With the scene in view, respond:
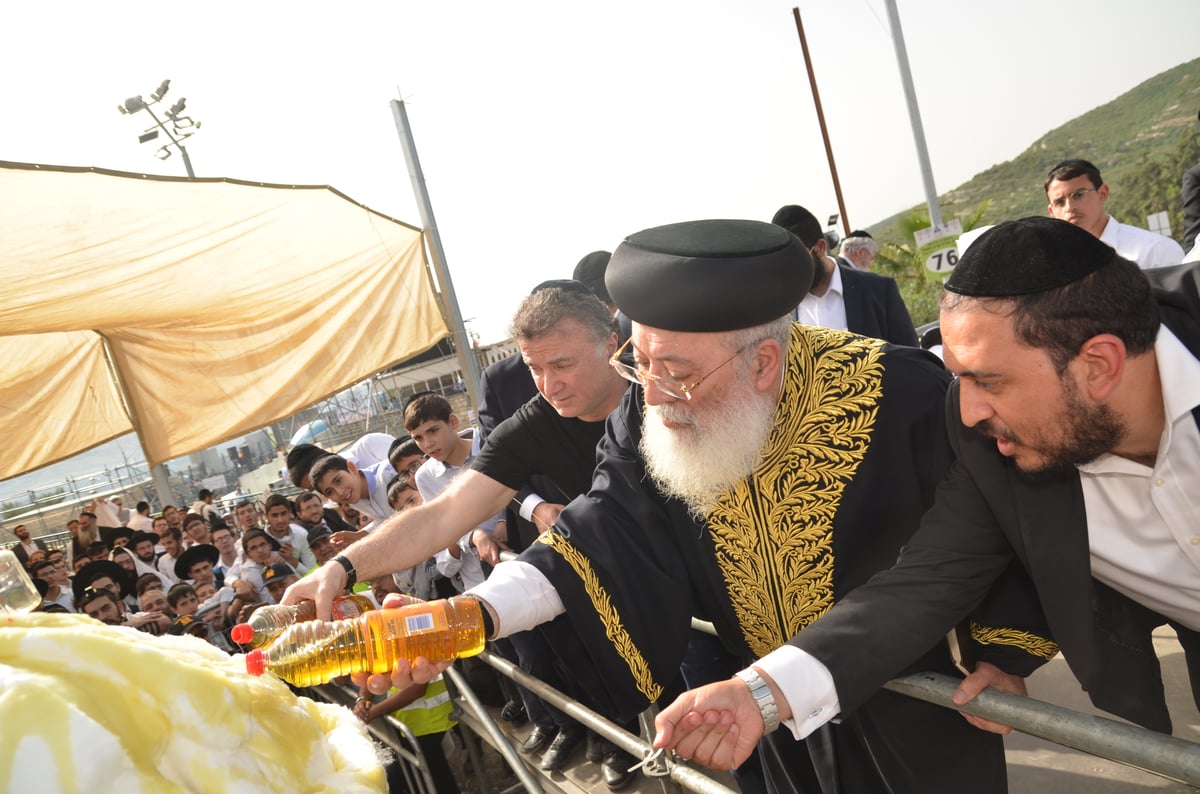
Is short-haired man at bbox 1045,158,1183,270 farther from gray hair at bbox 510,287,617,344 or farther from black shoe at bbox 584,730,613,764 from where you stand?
black shoe at bbox 584,730,613,764

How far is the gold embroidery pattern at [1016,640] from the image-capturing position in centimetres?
186

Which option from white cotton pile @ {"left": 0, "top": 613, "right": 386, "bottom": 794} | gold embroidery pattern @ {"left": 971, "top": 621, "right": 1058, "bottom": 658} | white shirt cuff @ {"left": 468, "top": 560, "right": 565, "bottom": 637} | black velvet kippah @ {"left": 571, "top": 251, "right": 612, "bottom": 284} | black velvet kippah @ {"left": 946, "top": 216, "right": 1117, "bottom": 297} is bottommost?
gold embroidery pattern @ {"left": 971, "top": 621, "right": 1058, "bottom": 658}

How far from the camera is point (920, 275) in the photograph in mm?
21469

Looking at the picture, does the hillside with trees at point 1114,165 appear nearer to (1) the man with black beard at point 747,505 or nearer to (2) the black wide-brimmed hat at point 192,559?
(2) the black wide-brimmed hat at point 192,559

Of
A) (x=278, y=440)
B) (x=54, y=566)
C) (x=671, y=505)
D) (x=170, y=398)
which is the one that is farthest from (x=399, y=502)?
(x=278, y=440)

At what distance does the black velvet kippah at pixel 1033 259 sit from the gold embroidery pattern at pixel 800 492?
19.7 inches

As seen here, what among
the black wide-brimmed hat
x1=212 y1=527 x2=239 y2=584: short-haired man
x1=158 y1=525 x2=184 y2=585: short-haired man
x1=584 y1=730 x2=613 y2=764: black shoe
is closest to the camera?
x1=584 y1=730 x2=613 y2=764: black shoe

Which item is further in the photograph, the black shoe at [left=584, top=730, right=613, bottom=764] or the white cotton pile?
the black shoe at [left=584, top=730, right=613, bottom=764]

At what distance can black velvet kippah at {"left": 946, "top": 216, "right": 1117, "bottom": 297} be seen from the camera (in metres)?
1.59

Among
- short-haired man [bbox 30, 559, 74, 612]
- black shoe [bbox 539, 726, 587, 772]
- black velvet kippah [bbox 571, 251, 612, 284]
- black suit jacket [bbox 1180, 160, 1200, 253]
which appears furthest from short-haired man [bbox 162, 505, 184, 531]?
black suit jacket [bbox 1180, 160, 1200, 253]

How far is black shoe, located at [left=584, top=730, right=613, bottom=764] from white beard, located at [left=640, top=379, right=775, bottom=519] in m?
2.07

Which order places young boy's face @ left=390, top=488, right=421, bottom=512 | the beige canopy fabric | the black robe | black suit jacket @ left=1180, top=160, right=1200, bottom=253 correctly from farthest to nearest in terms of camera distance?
the beige canopy fabric → black suit jacket @ left=1180, top=160, right=1200, bottom=253 → young boy's face @ left=390, top=488, right=421, bottom=512 → the black robe

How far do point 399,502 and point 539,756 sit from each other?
1.71 meters

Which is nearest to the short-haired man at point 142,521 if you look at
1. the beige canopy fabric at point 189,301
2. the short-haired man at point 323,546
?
the beige canopy fabric at point 189,301
